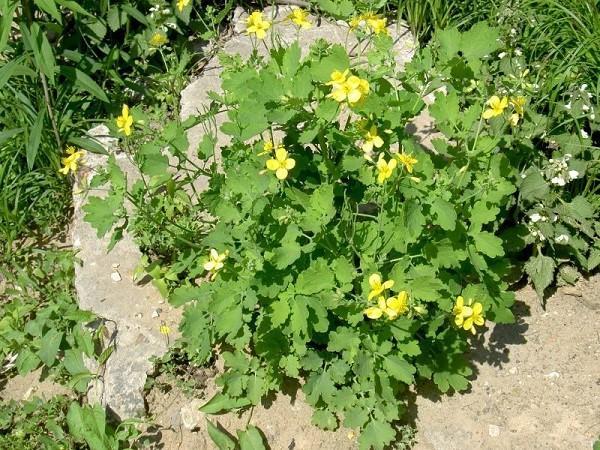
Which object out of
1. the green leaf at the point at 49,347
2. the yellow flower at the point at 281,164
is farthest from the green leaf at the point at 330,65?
the green leaf at the point at 49,347

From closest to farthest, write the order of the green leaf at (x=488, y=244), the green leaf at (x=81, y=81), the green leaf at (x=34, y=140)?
the green leaf at (x=488, y=244) < the green leaf at (x=34, y=140) < the green leaf at (x=81, y=81)

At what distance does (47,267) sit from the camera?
148 inches

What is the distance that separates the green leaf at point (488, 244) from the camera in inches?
101

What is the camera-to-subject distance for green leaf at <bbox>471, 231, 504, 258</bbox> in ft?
8.41

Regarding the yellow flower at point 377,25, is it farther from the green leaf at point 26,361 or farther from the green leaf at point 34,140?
the green leaf at point 26,361

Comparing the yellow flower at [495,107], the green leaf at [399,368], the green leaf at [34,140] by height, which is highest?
the yellow flower at [495,107]

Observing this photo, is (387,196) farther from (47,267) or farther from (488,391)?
(47,267)

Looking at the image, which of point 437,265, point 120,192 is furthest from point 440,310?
point 120,192

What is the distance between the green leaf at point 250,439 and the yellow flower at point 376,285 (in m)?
0.92

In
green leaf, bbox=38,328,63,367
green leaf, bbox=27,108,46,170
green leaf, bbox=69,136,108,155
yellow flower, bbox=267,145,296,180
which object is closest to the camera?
yellow flower, bbox=267,145,296,180

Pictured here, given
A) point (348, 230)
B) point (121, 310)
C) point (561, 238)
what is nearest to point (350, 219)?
point (348, 230)

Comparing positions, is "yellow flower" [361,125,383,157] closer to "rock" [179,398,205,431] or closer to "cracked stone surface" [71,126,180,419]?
"cracked stone surface" [71,126,180,419]

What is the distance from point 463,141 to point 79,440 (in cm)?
203

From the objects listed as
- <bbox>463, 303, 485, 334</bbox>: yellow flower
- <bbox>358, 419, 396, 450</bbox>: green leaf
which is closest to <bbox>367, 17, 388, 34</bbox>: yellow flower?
<bbox>463, 303, 485, 334</bbox>: yellow flower
